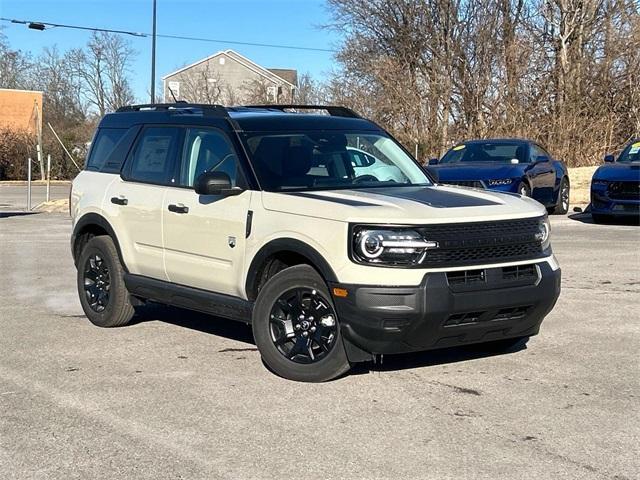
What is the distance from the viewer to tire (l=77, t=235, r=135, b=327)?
728 centimetres

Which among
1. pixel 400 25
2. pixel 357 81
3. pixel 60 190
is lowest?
pixel 60 190

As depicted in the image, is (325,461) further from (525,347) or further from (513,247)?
(525,347)

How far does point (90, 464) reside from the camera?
13.6ft

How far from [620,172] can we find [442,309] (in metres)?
11.0

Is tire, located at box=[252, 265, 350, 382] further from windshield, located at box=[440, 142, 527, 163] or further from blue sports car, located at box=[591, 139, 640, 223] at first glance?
windshield, located at box=[440, 142, 527, 163]

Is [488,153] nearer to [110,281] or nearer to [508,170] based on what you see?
[508,170]

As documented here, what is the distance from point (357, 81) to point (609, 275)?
83.4 ft

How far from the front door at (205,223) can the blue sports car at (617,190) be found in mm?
10304

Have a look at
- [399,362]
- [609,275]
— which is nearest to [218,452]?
[399,362]

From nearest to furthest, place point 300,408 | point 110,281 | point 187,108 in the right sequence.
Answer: point 300,408 < point 187,108 < point 110,281

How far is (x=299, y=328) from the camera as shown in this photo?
5.61m

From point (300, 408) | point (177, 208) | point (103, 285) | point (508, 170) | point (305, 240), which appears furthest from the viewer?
point (508, 170)

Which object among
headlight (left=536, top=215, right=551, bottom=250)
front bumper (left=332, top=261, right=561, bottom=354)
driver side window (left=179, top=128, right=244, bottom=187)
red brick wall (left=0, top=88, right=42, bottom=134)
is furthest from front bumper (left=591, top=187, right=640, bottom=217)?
red brick wall (left=0, top=88, right=42, bottom=134)

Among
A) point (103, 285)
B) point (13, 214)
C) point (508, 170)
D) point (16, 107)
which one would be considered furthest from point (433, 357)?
point (16, 107)
